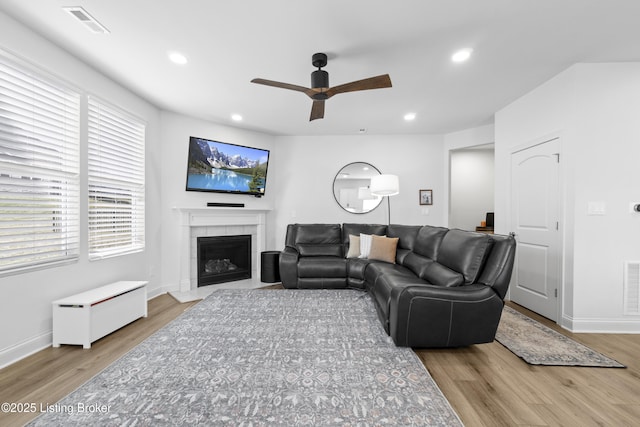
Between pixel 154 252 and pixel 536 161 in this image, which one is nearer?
pixel 536 161

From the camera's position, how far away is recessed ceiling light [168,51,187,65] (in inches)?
97.6

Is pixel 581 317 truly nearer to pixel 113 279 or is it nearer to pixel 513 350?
pixel 513 350

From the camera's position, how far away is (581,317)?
2672 mm

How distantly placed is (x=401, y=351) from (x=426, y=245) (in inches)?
61.6

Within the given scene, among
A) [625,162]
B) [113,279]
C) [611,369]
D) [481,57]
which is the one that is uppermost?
[481,57]

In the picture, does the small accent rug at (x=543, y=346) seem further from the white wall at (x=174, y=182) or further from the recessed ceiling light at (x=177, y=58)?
the white wall at (x=174, y=182)

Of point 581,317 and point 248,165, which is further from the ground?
point 248,165

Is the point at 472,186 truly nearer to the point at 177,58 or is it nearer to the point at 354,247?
the point at 354,247

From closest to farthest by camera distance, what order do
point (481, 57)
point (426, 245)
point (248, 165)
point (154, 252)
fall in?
point (481, 57), point (426, 245), point (154, 252), point (248, 165)

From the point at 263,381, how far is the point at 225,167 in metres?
3.43

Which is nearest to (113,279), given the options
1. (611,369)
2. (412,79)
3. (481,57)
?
(412,79)

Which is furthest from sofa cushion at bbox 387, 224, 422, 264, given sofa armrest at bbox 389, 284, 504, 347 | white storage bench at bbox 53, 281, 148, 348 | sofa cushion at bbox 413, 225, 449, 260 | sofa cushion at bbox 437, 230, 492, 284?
white storage bench at bbox 53, 281, 148, 348

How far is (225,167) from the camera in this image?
442 cm

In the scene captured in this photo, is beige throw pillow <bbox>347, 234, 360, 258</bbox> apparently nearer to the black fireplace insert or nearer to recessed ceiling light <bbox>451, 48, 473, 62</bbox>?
the black fireplace insert
